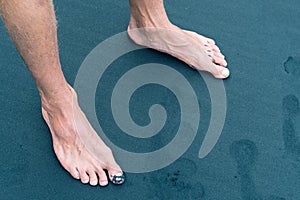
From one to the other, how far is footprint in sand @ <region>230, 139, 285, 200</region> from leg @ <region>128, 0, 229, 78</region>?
246 mm

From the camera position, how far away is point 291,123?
52.1 inches

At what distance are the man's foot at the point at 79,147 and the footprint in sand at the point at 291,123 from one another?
1.65 ft

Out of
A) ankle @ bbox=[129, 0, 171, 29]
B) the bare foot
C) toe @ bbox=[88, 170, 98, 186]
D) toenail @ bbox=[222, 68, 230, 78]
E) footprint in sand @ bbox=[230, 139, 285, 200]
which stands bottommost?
footprint in sand @ bbox=[230, 139, 285, 200]

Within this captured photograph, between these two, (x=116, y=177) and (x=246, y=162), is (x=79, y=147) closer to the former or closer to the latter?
(x=116, y=177)

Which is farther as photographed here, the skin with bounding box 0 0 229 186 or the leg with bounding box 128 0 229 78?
the leg with bounding box 128 0 229 78

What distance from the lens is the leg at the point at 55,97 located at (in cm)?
96

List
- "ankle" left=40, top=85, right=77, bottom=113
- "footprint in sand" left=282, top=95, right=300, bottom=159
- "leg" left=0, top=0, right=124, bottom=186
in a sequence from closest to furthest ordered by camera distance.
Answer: "leg" left=0, top=0, right=124, bottom=186
"ankle" left=40, top=85, right=77, bottom=113
"footprint in sand" left=282, top=95, right=300, bottom=159

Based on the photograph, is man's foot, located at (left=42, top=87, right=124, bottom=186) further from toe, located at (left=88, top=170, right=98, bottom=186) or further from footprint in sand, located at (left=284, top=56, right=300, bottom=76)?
footprint in sand, located at (left=284, top=56, right=300, bottom=76)

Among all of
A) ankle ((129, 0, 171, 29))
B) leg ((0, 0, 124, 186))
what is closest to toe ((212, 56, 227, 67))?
ankle ((129, 0, 171, 29))

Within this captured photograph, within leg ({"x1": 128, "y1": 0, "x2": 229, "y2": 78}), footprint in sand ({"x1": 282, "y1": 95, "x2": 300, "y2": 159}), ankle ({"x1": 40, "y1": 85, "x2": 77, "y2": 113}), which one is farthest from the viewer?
leg ({"x1": 128, "y1": 0, "x2": 229, "y2": 78})

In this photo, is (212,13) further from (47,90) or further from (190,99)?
(47,90)

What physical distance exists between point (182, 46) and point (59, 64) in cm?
46

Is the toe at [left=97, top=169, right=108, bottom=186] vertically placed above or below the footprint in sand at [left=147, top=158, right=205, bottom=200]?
above

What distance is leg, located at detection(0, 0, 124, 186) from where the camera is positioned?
3.15 feet
